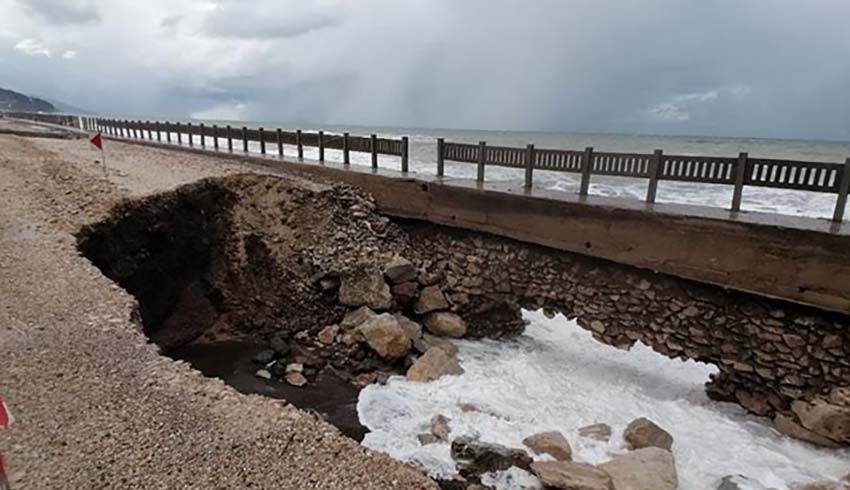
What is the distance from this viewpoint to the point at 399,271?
908 cm

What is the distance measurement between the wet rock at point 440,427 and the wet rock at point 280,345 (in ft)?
9.99

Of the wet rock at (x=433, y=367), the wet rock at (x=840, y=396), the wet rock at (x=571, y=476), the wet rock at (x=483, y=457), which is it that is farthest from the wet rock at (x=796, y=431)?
the wet rock at (x=433, y=367)

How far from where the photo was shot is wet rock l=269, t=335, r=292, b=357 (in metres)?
8.16

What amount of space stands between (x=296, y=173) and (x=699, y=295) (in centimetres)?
883

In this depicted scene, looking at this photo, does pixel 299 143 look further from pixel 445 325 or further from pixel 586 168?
pixel 586 168

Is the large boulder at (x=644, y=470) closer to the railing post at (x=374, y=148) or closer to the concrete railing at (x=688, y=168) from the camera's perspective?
the concrete railing at (x=688, y=168)

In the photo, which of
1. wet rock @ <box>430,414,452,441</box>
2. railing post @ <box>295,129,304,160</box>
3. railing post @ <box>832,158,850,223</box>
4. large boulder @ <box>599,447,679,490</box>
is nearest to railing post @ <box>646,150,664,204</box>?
railing post @ <box>832,158,850,223</box>

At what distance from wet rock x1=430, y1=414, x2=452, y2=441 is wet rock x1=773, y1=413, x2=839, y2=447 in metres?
4.44

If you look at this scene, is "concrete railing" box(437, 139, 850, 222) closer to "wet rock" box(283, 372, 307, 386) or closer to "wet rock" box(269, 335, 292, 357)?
"wet rock" box(269, 335, 292, 357)

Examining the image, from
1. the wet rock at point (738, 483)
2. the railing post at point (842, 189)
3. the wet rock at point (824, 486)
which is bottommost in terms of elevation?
the wet rock at point (738, 483)

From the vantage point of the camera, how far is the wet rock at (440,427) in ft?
20.2

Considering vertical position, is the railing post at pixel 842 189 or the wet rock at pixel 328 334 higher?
the railing post at pixel 842 189

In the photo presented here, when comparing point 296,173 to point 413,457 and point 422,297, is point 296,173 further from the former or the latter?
point 413,457

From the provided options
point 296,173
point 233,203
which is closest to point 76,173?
point 233,203
